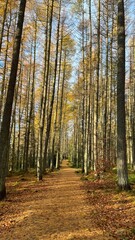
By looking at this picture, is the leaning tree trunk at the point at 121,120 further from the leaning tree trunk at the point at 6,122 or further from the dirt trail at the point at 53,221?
the leaning tree trunk at the point at 6,122

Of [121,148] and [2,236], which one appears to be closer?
[2,236]

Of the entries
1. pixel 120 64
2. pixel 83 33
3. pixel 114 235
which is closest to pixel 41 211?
pixel 114 235

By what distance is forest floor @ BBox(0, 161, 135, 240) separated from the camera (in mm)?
4789

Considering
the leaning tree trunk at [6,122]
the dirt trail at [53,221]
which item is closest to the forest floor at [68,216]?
the dirt trail at [53,221]

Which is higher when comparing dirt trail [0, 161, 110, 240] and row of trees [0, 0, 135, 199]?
row of trees [0, 0, 135, 199]

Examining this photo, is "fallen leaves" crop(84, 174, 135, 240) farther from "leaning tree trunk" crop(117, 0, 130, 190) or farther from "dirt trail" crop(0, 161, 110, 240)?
"leaning tree trunk" crop(117, 0, 130, 190)

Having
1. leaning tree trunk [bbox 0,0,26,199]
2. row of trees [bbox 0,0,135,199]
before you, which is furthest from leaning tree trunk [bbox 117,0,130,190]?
leaning tree trunk [bbox 0,0,26,199]

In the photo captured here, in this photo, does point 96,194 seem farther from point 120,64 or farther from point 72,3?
point 72,3

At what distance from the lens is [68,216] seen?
20.0ft

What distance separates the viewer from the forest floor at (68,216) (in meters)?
4.79

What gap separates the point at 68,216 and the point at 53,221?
56cm

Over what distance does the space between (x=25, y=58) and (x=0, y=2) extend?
6317 mm

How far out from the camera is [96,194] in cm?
885

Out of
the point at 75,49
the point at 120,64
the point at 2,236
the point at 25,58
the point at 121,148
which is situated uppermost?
the point at 75,49
